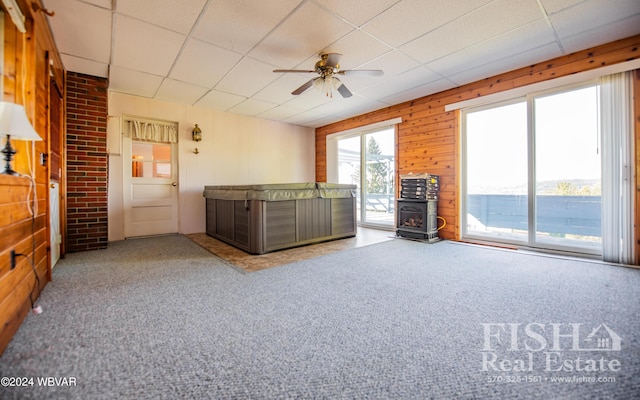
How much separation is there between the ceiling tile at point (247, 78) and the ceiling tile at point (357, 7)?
1.41m

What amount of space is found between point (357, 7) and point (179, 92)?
3474mm

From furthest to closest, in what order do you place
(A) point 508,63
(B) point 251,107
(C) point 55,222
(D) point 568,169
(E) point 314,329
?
(B) point 251,107
(A) point 508,63
(D) point 568,169
(C) point 55,222
(E) point 314,329

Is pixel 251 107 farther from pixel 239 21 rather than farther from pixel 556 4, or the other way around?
pixel 556 4

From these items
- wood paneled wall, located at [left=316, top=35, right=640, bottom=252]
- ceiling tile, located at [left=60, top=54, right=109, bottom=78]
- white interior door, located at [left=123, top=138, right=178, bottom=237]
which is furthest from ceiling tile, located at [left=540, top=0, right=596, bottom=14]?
white interior door, located at [left=123, top=138, right=178, bottom=237]

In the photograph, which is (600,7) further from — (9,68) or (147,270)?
(147,270)

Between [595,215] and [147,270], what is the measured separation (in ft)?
17.9

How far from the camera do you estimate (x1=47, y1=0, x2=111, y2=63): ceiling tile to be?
245 centimetres

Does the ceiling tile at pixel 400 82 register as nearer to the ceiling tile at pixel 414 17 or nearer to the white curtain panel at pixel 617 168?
the ceiling tile at pixel 414 17

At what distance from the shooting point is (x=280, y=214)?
3.84 metres

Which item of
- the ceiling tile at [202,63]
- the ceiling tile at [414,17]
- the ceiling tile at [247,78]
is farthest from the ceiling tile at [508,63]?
the ceiling tile at [202,63]

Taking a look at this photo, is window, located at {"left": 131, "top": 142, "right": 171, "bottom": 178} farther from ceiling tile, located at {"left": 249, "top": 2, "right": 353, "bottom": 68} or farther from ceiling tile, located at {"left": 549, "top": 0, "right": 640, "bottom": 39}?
ceiling tile, located at {"left": 549, "top": 0, "right": 640, "bottom": 39}

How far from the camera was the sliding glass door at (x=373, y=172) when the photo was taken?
5699 millimetres

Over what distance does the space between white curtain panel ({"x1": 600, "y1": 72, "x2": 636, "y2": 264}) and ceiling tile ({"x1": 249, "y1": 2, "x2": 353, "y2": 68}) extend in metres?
3.20

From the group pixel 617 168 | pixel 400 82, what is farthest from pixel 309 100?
pixel 617 168
